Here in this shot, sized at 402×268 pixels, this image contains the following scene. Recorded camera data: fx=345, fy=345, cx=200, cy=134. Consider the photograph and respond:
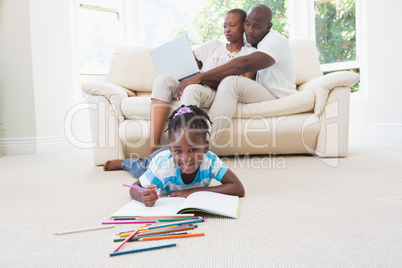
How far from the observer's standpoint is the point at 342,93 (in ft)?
7.07

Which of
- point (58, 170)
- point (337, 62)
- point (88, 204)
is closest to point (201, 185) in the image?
point (88, 204)

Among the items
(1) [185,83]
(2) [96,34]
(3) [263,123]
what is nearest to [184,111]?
(1) [185,83]

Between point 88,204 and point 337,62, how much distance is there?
328 centimetres

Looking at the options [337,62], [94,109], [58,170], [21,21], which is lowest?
[58,170]

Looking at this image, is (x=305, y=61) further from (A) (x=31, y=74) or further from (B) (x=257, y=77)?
(A) (x=31, y=74)

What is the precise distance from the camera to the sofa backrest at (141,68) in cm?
266

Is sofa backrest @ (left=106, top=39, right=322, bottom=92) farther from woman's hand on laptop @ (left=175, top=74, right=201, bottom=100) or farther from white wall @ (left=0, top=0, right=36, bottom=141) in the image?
white wall @ (left=0, top=0, right=36, bottom=141)

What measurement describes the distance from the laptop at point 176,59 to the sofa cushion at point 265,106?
9.2 inches

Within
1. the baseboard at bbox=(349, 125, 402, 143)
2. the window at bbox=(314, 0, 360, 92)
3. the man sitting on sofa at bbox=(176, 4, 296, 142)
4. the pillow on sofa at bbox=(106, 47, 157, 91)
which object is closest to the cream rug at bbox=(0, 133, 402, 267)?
the man sitting on sofa at bbox=(176, 4, 296, 142)

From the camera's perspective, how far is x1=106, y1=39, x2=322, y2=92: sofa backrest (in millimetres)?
2664

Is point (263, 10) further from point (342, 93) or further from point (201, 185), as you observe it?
point (201, 185)

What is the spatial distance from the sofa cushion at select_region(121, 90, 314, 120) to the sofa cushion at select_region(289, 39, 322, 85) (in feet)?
1.59

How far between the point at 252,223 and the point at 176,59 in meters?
1.41

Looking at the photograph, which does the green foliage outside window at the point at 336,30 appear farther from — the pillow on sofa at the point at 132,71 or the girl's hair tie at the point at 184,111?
the girl's hair tie at the point at 184,111
